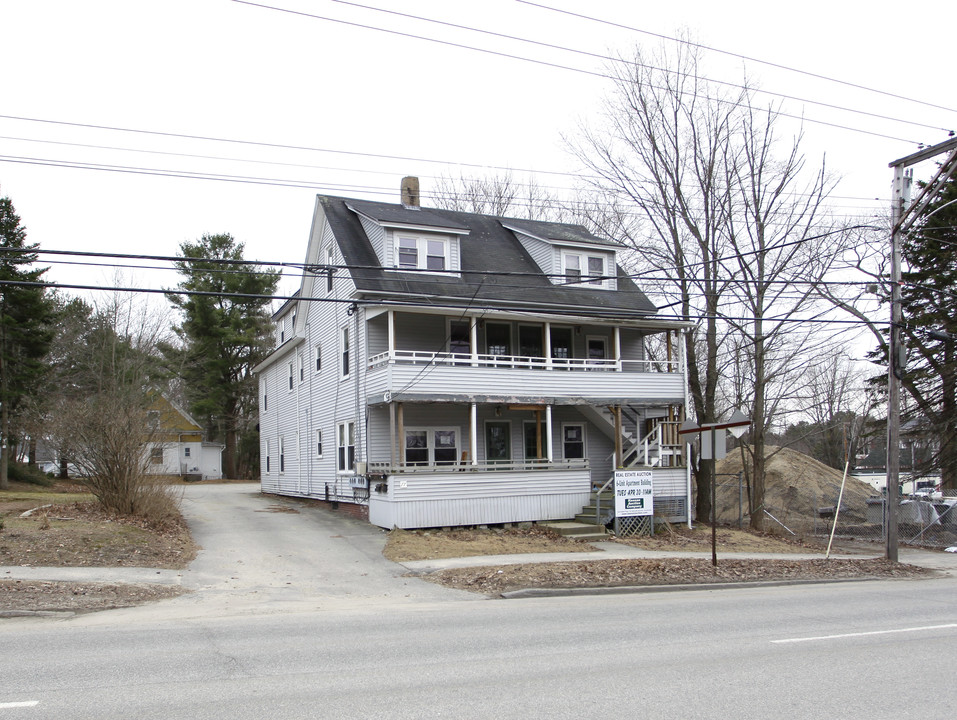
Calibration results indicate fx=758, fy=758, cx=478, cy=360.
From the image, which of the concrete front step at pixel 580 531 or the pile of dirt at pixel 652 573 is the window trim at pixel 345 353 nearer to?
the concrete front step at pixel 580 531

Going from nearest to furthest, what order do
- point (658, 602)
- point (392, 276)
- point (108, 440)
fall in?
point (658, 602), point (108, 440), point (392, 276)

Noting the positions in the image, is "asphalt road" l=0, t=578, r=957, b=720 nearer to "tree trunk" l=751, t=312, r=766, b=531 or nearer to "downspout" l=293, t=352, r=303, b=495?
"tree trunk" l=751, t=312, r=766, b=531

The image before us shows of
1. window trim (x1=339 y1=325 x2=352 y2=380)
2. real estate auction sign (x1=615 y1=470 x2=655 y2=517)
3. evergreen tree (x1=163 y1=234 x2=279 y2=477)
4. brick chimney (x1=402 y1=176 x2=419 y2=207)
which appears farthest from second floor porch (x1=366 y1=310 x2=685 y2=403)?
evergreen tree (x1=163 y1=234 x2=279 y2=477)

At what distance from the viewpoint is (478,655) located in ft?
26.8

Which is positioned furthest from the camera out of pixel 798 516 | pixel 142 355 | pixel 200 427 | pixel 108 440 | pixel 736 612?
pixel 200 427

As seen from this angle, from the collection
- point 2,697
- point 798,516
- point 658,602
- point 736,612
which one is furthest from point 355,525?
point 798,516

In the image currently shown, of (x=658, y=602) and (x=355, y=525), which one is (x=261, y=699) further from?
(x=355, y=525)

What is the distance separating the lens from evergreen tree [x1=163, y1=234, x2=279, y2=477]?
51750mm

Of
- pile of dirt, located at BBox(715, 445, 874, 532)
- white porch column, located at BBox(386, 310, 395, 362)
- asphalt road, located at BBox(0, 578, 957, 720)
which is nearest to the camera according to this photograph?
asphalt road, located at BBox(0, 578, 957, 720)

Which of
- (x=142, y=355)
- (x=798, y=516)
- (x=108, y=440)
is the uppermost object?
(x=142, y=355)

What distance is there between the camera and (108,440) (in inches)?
703

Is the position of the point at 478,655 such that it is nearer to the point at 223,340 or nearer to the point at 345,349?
the point at 345,349

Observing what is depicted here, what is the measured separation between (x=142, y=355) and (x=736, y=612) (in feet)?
117

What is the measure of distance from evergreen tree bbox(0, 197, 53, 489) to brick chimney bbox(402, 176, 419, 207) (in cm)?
1864
